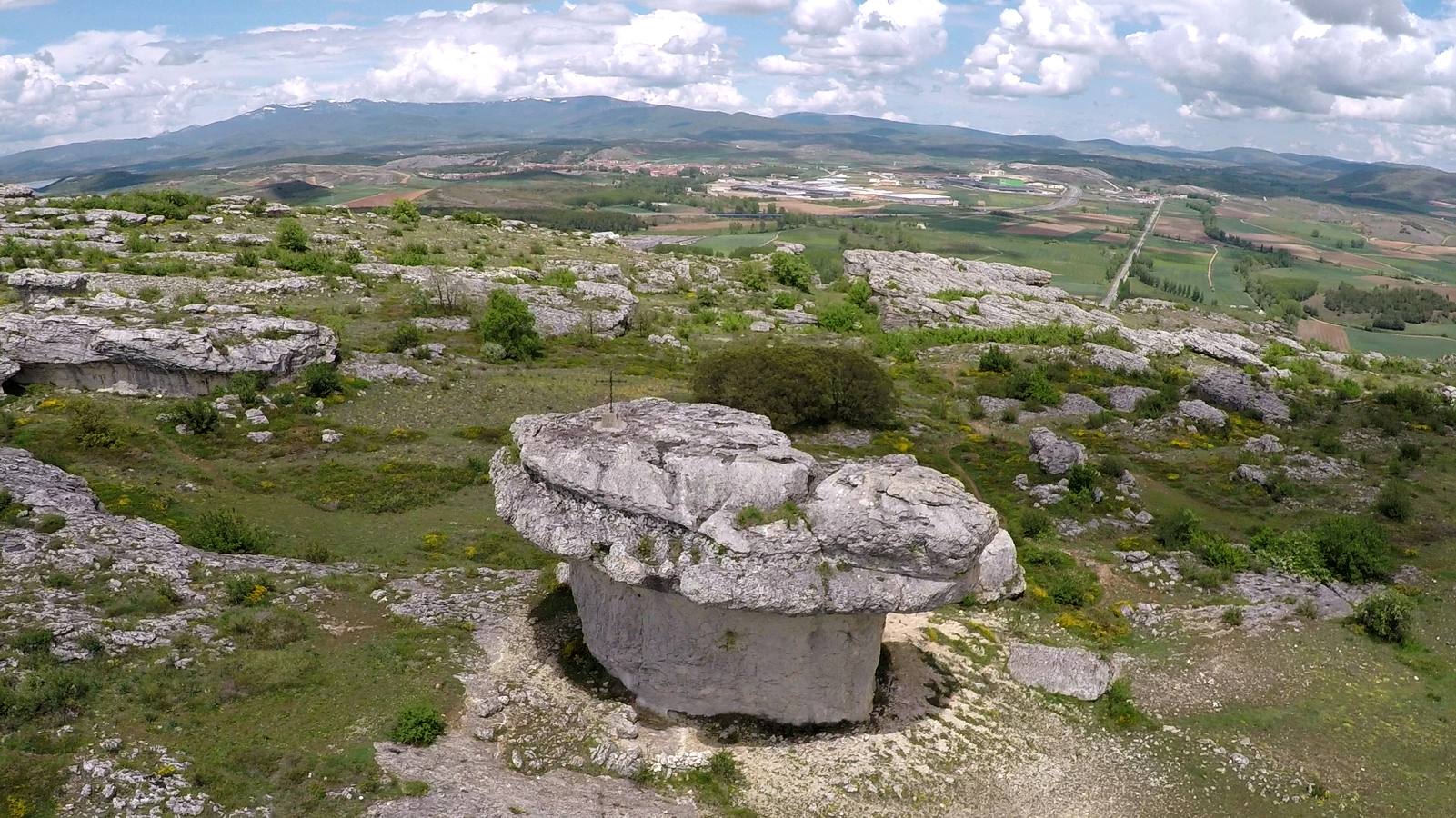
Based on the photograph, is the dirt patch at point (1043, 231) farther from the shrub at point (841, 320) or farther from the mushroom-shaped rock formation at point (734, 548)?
the mushroom-shaped rock formation at point (734, 548)

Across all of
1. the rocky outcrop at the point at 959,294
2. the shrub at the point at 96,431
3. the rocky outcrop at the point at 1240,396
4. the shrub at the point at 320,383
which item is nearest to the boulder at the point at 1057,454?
the rocky outcrop at the point at 1240,396

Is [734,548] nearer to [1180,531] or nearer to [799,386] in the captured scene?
[1180,531]

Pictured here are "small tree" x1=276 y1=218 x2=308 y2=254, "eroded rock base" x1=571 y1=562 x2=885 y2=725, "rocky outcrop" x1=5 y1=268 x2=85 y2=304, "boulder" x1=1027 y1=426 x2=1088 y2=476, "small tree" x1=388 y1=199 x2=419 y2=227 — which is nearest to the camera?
"eroded rock base" x1=571 y1=562 x2=885 y2=725

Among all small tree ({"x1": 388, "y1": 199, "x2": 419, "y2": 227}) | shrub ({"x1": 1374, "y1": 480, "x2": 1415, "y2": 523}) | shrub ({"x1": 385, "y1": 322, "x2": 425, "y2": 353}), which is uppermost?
small tree ({"x1": 388, "y1": 199, "x2": 419, "y2": 227})

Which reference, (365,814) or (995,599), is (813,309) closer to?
(995,599)

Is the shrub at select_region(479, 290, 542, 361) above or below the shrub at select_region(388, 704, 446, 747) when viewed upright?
above

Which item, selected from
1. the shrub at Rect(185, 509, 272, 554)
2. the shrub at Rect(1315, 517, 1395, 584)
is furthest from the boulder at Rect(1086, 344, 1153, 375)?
the shrub at Rect(185, 509, 272, 554)

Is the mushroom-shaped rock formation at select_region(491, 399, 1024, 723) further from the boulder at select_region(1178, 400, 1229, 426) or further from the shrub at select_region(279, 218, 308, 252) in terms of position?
the shrub at select_region(279, 218, 308, 252)

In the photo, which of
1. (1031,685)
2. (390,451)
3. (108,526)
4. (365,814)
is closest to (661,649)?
(365,814)
